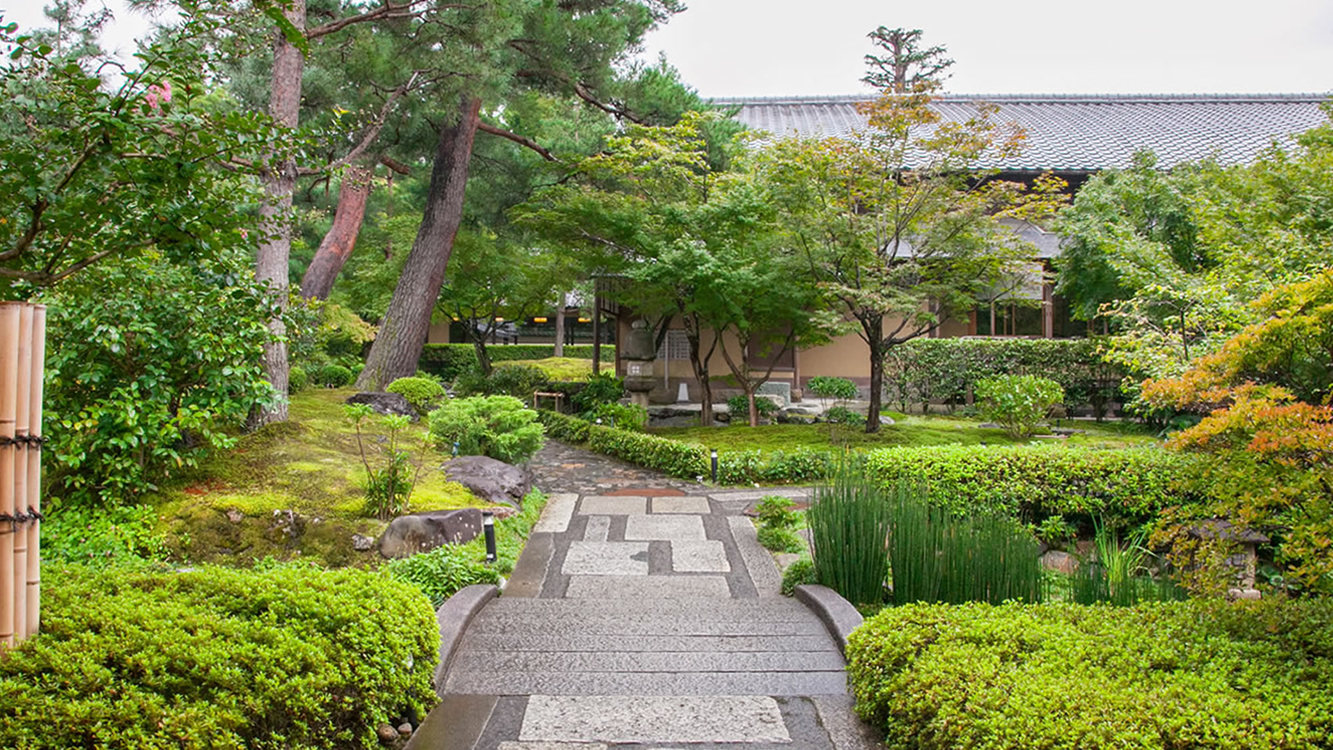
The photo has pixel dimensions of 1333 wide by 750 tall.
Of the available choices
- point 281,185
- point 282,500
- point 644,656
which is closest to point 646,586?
point 644,656

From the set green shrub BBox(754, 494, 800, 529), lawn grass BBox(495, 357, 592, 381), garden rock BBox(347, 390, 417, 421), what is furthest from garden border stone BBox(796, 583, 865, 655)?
lawn grass BBox(495, 357, 592, 381)

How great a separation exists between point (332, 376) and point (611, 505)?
1124cm

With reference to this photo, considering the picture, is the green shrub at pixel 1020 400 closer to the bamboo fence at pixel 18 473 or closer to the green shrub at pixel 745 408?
the green shrub at pixel 745 408

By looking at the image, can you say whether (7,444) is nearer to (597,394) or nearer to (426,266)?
(426,266)

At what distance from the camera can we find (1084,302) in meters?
12.7

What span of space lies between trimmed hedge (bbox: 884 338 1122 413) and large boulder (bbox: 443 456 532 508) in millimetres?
8093

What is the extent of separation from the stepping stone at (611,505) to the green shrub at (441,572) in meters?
2.33

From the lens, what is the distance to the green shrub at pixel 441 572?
4.70 meters

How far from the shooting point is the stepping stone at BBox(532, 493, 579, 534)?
22.1 ft

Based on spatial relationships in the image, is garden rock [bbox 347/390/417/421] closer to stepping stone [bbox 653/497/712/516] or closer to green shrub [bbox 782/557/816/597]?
stepping stone [bbox 653/497/712/516]

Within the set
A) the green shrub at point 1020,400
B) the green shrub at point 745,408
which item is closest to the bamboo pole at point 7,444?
the green shrub at point 1020,400

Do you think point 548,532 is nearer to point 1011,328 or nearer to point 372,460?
point 372,460

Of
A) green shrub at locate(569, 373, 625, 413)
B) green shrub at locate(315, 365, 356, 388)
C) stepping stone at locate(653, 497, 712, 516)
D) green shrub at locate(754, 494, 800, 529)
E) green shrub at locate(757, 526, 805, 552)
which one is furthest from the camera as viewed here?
green shrub at locate(315, 365, 356, 388)

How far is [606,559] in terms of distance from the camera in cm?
582
